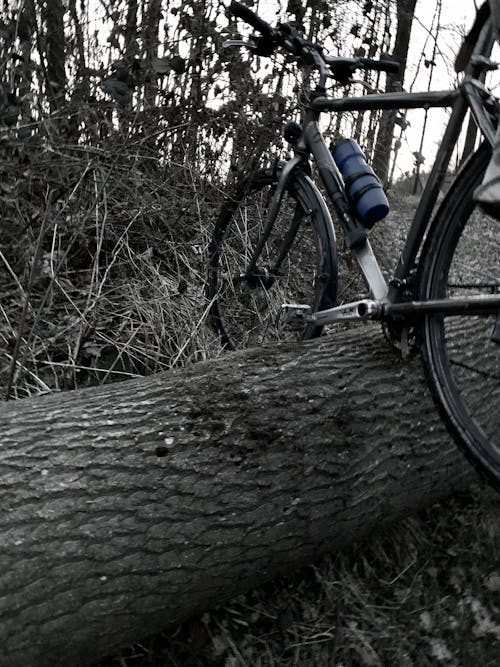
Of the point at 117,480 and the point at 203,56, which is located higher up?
the point at 203,56

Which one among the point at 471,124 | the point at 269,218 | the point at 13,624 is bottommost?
the point at 13,624

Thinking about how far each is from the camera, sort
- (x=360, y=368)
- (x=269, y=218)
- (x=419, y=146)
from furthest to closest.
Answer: (x=419, y=146) < (x=269, y=218) < (x=360, y=368)

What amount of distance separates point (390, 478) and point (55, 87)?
2.90 metres

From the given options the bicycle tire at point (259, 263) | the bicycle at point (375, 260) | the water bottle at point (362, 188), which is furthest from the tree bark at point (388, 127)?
the water bottle at point (362, 188)

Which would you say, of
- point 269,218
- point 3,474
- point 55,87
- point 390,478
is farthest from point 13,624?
point 55,87

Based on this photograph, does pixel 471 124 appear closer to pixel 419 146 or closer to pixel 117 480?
pixel 117 480

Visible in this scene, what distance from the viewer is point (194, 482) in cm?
185

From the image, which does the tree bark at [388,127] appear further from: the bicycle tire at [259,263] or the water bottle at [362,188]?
the water bottle at [362,188]

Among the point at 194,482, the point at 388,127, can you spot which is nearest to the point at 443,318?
the point at 194,482

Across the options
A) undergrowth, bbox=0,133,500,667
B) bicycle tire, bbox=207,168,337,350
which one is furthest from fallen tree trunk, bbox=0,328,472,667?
bicycle tire, bbox=207,168,337,350

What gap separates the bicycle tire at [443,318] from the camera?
75.8 inches

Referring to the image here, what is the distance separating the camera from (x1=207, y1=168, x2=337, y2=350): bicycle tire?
301 centimetres

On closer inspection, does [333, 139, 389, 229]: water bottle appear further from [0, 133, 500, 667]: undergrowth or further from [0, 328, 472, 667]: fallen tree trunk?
[0, 133, 500, 667]: undergrowth

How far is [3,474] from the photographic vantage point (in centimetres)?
173
